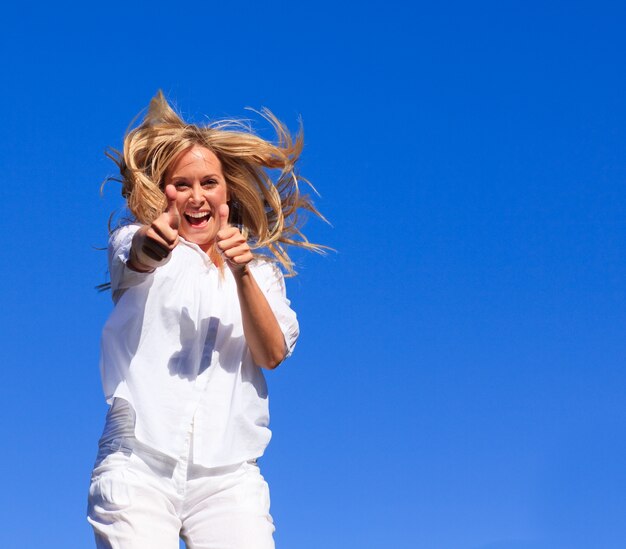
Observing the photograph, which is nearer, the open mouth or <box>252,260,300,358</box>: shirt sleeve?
<box>252,260,300,358</box>: shirt sleeve

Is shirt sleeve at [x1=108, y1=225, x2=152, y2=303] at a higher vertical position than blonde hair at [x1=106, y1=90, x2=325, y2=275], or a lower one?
lower

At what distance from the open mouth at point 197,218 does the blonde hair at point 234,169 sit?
0.18 meters

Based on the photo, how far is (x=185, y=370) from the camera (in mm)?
6375

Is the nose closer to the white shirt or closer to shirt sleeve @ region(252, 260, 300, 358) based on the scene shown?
the white shirt

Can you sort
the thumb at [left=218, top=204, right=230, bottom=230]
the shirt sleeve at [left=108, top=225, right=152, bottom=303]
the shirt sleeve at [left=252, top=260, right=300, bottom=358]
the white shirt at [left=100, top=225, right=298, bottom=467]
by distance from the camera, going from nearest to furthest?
the white shirt at [left=100, top=225, right=298, bottom=467] < the shirt sleeve at [left=108, top=225, right=152, bottom=303] < the thumb at [left=218, top=204, right=230, bottom=230] < the shirt sleeve at [left=252, top=260, right=300, bottom=358]

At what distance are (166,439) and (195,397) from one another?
0.31m

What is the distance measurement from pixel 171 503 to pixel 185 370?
0.71m

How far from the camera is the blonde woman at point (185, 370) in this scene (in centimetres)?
604

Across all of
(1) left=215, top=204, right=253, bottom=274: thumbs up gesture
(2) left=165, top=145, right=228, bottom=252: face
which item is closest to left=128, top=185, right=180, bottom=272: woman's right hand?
(1) left=215, top=204, right=253, bottom=274: thumbs up gesture

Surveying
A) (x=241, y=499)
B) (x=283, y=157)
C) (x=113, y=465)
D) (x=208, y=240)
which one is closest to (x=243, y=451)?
(x=241, y=499)

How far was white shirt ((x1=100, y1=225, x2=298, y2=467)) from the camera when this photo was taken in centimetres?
621

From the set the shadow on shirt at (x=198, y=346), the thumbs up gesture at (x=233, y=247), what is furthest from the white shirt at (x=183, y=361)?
the thumbs up gesture at (x=233, y=247)

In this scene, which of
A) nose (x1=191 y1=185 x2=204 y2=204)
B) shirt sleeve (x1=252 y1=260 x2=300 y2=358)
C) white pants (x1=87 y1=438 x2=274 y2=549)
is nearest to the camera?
white pants (x1=87 y1=438 x2=274 y2=549)

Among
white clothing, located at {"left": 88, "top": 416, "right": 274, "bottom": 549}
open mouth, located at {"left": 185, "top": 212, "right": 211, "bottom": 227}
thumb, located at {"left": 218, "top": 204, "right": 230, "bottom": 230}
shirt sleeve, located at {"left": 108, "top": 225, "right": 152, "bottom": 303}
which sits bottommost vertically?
white clothing, located at {"left": 88, "top": 416, "right": 274, "bottom": 549}
